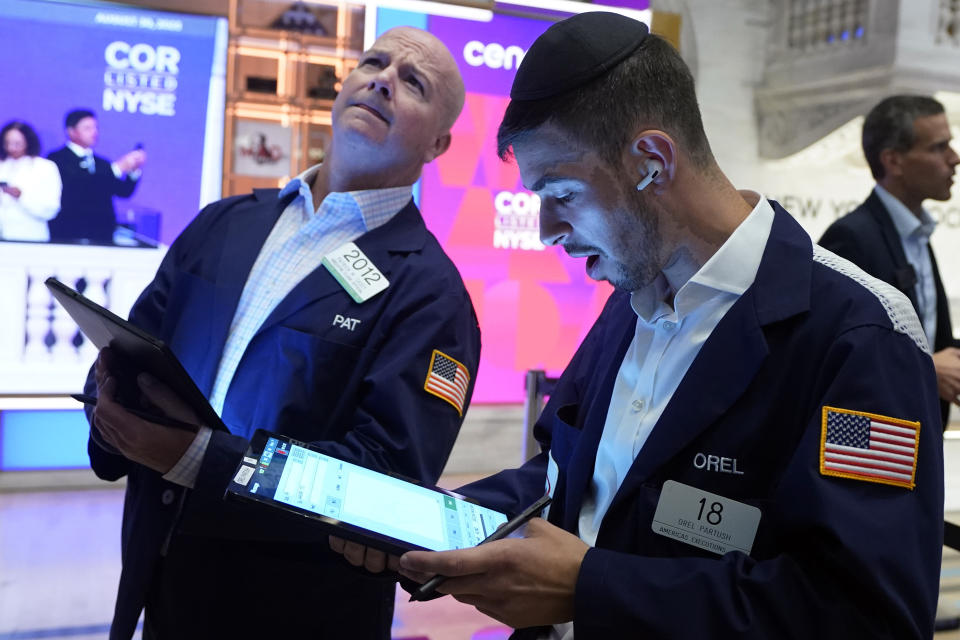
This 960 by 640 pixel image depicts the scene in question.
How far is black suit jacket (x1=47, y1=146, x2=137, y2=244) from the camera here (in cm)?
426

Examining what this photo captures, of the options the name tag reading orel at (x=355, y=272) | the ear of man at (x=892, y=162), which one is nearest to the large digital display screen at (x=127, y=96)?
the name tag reading orel at (x=355, y=272)

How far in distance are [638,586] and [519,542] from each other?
14 cm

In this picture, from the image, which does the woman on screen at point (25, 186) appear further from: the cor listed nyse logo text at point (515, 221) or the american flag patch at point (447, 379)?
the american flag patch at point (447, 379)

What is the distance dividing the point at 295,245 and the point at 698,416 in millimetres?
1210

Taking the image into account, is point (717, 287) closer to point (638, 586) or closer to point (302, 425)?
point (638, 586)

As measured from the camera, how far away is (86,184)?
4328 mm

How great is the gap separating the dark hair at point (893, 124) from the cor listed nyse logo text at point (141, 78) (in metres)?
3.31

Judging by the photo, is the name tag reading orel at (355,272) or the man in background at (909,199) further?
the man in background at (909,199)

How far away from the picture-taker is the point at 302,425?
1787 millimetres

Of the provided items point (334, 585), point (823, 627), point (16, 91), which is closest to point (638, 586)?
point (823, 627)

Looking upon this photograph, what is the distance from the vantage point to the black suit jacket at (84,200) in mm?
4262

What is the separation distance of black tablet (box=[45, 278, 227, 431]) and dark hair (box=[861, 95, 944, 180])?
293 cm

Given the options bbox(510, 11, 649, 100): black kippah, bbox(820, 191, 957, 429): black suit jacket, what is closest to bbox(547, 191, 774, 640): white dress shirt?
bbox(510, 11, 649, 100): black kippah

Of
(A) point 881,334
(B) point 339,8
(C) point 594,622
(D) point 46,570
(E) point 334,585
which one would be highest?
(B) point 339,8
